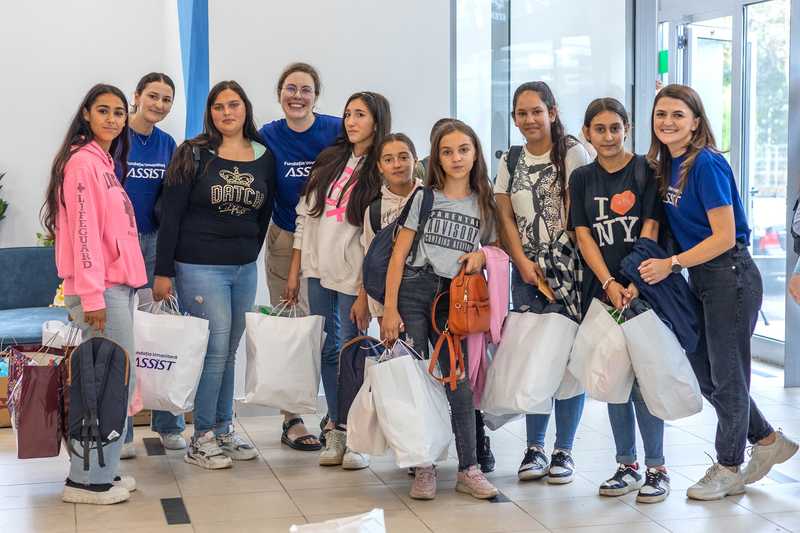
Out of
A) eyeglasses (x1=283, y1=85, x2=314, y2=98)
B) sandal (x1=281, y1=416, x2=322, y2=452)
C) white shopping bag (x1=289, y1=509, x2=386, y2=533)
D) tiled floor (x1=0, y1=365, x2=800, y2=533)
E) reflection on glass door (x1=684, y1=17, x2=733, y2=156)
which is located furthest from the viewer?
reflection on glass door (x1=684, y1=17, x2=733, y2=156)

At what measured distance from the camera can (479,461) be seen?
3957 mm

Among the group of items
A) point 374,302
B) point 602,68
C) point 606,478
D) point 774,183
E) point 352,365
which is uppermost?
point 602,68

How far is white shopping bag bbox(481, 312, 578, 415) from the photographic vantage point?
3.59 m

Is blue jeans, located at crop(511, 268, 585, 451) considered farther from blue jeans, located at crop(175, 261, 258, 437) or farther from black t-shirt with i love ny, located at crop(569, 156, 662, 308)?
blue jeans, located at crop(175, 261, 258, 437)

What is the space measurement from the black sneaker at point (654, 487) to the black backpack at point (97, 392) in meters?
1.81

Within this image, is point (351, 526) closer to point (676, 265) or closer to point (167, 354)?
point (676, 265)

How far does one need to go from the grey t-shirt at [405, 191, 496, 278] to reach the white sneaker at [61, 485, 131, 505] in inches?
50.7

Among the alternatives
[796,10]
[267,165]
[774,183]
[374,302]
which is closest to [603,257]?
[374,302]

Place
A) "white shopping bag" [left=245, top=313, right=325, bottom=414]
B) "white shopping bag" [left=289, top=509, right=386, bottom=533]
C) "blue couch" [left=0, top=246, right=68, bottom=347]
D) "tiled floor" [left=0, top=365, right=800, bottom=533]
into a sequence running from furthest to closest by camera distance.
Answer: "blue couch" [left=0, top=246, right=68, bottom=347], "white shopping bag" [left=245, top=313, right=325, bottom=414], "tiled floor" [left=0, top=365, right=800, bottom=533], "white shopping bag" [left=289, top=509, right=386, bottom=533]

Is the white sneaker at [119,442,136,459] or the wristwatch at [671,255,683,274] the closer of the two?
the wristwatch at [671,255,683,274]

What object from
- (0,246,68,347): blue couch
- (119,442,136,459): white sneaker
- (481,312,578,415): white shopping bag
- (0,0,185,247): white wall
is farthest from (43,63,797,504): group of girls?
(0,0,185,247): white wall

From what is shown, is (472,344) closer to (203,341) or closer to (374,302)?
(374,302)

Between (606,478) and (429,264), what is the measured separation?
1.09 meters

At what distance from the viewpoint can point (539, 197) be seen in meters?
3.71
